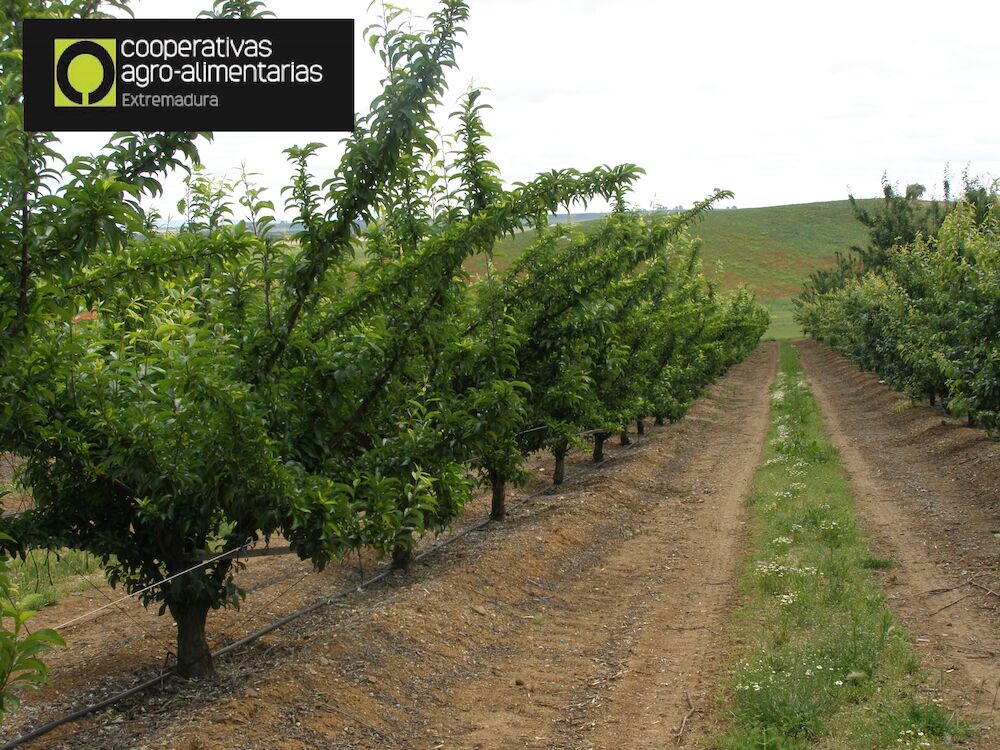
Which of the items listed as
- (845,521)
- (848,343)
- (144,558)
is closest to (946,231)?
(845,521)

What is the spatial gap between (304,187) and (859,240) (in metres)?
118

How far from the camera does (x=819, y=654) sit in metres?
6.51

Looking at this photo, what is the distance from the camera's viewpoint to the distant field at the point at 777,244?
320 feet

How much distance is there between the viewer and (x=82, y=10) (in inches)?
158

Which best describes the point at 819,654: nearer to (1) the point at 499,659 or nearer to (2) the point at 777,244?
(1) the point at 499,659

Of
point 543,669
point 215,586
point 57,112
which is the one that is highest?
point 57,112

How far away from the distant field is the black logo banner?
3135 inches

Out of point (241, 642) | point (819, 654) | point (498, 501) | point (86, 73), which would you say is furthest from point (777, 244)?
point (86, 73)

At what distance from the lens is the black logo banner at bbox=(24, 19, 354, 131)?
4930 millimetres

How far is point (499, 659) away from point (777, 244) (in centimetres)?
11223

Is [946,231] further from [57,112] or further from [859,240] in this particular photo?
[859,240]

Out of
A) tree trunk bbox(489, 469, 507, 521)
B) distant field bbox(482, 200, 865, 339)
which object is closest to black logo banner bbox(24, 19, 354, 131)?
tree trunk bbox(489, 469, 507, 521)

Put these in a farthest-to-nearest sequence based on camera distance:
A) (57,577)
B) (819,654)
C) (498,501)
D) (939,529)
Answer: (498,501) < (939,529) < (57,577) < (819,654)

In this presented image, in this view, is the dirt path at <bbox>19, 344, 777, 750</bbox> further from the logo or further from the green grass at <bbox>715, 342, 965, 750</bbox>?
the logo
